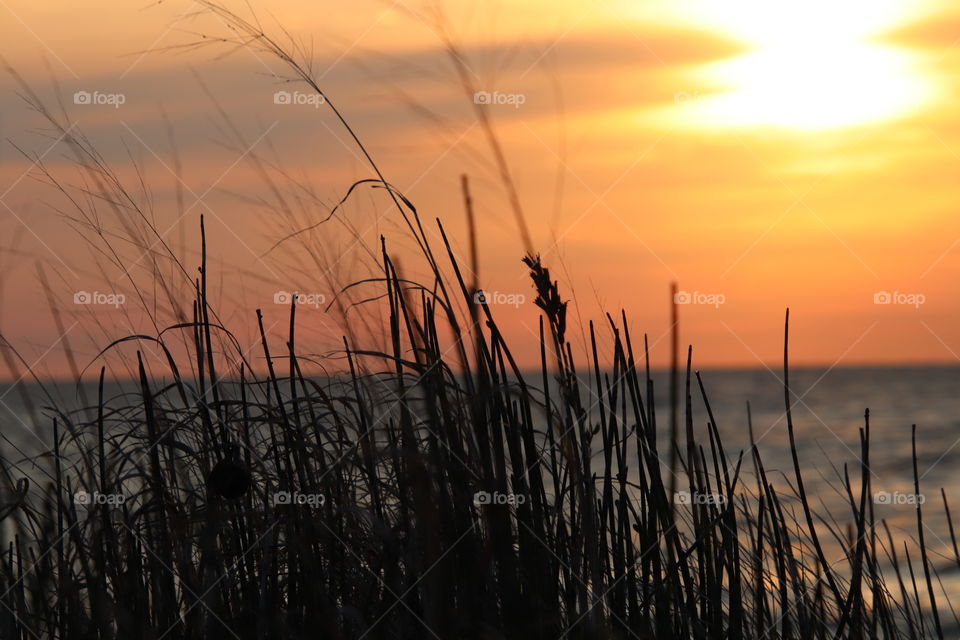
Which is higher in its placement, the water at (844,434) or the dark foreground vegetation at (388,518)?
the dark foreground vegetation at (388,518)

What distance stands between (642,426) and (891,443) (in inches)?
837

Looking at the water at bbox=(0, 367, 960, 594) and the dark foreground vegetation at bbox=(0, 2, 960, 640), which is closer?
the dark foreground vegetation at bbox=(0, 2, 960, 640)

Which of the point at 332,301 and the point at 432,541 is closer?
the point at 432,541

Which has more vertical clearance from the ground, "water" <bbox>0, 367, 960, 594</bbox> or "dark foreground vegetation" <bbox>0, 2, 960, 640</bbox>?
"dark foreground vegetation" <bbox>0, 2, 960, 640</bbox>

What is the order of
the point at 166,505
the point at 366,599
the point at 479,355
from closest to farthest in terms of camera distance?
1. the point at 479,355
2. the point at 366,599
3. the point at 166,505

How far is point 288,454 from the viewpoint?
1.76 metres

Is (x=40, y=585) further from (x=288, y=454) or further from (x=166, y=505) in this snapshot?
(x=288, y=454)

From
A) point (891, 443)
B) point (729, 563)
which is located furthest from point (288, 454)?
point (891, 443)

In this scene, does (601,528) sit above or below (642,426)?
below

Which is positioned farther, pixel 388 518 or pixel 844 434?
pixel 844 434

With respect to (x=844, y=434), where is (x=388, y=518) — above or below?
above

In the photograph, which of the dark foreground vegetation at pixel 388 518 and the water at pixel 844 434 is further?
the water at pixel 844 434

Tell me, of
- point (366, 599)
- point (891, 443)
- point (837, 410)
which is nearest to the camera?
point (366, 599)

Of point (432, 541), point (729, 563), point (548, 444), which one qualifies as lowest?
point (729, 563)
